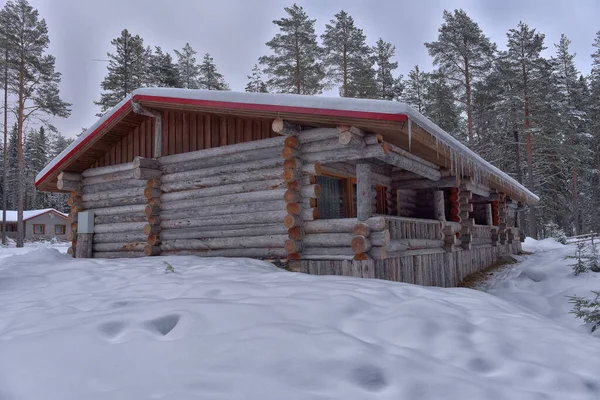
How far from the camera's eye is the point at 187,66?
1224 inches

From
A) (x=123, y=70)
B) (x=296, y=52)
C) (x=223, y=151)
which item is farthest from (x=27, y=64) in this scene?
(x=223, y=151)

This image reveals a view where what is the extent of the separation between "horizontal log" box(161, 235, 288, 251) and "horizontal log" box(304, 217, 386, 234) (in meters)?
0.65

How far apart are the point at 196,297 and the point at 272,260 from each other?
3.55 meters

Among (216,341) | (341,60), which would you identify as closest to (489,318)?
(216,341)

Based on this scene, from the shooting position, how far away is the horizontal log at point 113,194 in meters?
10.4

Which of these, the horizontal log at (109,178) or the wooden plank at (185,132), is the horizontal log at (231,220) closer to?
the wooden plank at (185,132)

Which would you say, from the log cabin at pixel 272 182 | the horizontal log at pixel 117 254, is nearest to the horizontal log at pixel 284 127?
Result: the log cabin at pixel 272 182

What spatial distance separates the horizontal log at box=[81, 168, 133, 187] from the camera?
416 inches

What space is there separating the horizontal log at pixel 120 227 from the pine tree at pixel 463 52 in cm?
1976

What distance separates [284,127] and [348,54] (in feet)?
63.6

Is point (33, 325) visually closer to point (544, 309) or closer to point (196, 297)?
point (196, 297)

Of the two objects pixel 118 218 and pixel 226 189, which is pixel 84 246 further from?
pixel 226 189

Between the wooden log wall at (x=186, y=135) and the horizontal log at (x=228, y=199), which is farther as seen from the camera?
the wooden log wall at (x=186, y=135)

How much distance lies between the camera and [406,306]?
4.07m
